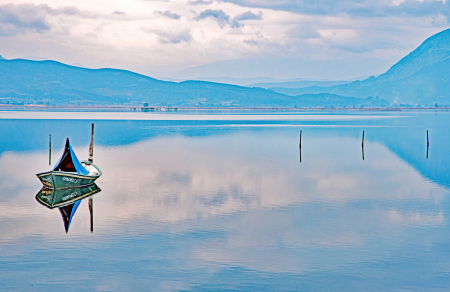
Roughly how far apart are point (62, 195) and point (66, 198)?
776mm

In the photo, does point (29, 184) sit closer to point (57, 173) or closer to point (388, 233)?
point (57, 173)

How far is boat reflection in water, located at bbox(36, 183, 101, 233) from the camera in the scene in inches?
1068

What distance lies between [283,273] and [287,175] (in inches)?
961

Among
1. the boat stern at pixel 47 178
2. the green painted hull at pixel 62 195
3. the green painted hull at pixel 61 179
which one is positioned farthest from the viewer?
the green painted hull at pixel 61 179

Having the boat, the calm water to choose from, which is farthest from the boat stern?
the calm water

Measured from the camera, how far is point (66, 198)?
3025 cm

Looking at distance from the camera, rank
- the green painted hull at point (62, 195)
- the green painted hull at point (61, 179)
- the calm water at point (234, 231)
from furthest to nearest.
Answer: the green painted hull at point (61, 179) → the green painted hull at point (62, 195) → the calm water at point (234, 231)

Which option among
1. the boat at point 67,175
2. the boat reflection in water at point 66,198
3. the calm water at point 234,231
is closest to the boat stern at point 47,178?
the boat at point 67,175

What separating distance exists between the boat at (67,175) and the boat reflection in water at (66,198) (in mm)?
346

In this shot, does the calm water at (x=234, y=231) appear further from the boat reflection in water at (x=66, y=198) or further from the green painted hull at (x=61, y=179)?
the green painted hull at (x=61, y=179)

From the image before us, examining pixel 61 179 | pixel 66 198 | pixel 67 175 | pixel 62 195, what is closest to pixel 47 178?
pixel 61 179

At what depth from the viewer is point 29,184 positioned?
35.8m

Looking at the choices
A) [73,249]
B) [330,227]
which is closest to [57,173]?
[73,249]

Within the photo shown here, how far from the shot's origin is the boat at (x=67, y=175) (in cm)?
3152
